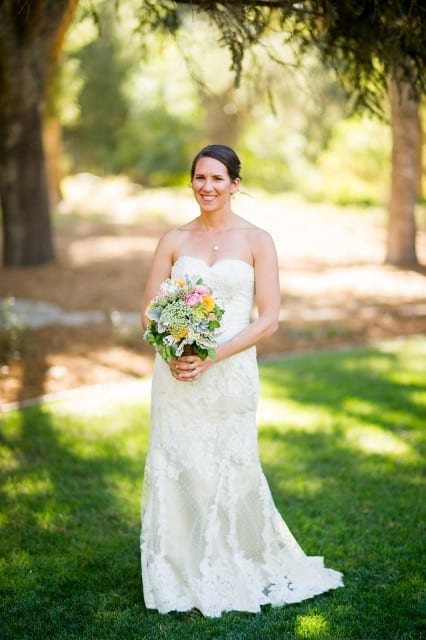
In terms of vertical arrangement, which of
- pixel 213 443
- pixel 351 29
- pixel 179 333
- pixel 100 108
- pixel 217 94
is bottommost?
pixel 213 443

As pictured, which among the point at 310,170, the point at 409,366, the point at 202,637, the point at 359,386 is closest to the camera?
the point at 202,637

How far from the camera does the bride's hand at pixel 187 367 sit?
3.56 m

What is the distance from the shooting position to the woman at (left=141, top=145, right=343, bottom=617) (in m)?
3.79

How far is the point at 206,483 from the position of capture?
387 cm

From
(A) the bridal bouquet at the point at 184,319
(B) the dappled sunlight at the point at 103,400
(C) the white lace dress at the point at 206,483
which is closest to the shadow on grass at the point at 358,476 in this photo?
(C) the white lace dress at the point at 206,483

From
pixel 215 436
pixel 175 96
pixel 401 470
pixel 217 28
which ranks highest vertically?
pixel 175 96

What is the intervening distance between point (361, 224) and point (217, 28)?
47.3 ft

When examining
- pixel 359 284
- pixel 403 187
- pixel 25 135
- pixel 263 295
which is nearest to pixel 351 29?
pixel 263 295

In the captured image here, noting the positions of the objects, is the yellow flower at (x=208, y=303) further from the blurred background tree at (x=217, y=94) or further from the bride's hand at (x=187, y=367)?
the blurred background tree at (x=217, y=94)

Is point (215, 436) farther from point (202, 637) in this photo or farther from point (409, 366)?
point (409, 366)

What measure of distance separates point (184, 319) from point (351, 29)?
2.62m

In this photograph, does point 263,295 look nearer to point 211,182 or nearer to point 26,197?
point 211,182

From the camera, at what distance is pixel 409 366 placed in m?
8.48

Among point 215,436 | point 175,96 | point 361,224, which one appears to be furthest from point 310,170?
point 215,436
